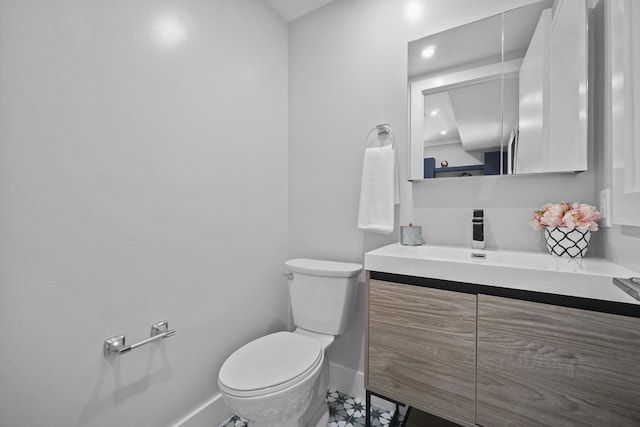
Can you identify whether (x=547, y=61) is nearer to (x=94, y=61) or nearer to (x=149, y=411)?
(x=94, y=61)

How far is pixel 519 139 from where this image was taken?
3.87 ft

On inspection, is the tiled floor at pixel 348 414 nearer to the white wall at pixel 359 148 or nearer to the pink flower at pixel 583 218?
the white wall at pixel 359 148

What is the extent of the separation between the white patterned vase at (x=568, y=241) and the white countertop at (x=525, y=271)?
3 centimetres

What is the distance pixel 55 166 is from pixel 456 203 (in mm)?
1600

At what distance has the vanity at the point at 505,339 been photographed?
0.73 metres

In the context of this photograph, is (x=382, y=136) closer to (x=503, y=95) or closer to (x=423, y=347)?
(x=503, y=95)

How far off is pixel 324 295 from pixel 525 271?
904mm

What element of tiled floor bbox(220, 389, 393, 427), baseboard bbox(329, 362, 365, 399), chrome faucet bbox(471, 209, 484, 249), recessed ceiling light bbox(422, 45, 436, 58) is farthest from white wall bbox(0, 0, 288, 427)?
chrome faucet bbox(471, 209, 484, 249)

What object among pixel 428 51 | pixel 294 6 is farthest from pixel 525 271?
pixel 294 6

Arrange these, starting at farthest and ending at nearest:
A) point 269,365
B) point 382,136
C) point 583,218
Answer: point 382,136 → point 269,365 → point 583,218

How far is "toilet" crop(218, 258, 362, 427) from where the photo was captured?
3.24ft

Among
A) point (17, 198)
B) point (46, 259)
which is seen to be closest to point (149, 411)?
point (46, 259)

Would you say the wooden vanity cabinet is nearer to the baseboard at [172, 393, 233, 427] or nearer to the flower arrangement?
the flower arrangement

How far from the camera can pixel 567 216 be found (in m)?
0.98
